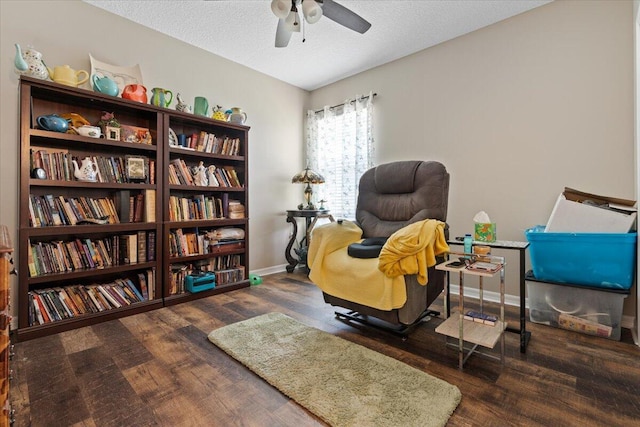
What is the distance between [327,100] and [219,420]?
3732 millimetres

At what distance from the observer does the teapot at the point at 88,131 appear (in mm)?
2201

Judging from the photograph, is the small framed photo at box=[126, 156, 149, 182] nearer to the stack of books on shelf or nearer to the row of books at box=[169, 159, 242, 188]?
the row of books at box=[169, 159, 242, 188]

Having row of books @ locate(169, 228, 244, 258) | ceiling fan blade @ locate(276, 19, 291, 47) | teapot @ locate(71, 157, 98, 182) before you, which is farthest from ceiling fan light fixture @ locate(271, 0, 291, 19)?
row of books @ locate(169, 228, 244, 258)

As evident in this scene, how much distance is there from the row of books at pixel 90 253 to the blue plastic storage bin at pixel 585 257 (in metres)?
3.03

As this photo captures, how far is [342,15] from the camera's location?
2.08m

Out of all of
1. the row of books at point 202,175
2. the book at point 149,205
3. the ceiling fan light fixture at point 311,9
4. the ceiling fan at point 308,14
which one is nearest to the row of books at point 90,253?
the book at point 149,205

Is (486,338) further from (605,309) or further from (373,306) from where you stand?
(605,309)

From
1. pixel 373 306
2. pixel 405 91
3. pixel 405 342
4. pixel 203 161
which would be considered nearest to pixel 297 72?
pixel 405 91

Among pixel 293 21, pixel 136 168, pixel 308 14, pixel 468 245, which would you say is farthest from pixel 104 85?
pixel 468 245

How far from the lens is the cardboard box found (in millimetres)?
1863

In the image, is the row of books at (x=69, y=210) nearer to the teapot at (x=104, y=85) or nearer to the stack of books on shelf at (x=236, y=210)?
the teapot at (x=104, y=85)

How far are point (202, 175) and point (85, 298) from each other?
54.3 inches

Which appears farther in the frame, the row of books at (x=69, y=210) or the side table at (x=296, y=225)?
the side table at (x=296, y=225)

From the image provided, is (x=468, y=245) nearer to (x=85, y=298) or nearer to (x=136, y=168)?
(x=136, y=168)
